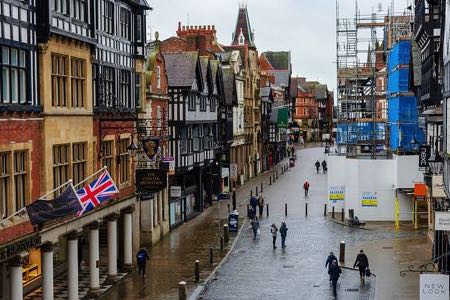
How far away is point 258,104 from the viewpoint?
300ft

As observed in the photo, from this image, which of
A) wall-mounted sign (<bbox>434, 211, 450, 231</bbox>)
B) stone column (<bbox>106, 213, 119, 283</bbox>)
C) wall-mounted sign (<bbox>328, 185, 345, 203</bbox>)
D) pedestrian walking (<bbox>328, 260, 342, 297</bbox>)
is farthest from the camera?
wall-mounted sign (<bbox>328, 185, 345, 203</bbox>)

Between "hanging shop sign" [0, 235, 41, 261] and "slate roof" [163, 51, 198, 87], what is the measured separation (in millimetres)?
27413

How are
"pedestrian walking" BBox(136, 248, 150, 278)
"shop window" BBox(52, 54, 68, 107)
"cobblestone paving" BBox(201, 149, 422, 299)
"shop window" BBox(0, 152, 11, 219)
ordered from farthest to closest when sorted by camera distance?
"pedestrian walking" BBox(136, 248, 150, 278), "cobblestone paving" BBox(201, 149, 422, 299), "shop window" BBox(52, 54, 68, 107), "shop window" BBox(0, 152, 11, 219)

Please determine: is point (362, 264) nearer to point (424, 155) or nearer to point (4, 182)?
point (424, 155)

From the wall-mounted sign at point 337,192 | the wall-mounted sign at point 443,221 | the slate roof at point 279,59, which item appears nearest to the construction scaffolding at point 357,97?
the wall-mounted sign at point 337,192

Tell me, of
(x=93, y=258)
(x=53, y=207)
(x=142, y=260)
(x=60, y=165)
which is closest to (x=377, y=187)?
(x=142, y=260)

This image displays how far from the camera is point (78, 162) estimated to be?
30.0m

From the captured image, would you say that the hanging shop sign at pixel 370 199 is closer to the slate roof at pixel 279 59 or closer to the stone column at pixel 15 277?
the stone column at pixel 15 277

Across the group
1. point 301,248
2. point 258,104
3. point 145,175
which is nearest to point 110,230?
point 145,175

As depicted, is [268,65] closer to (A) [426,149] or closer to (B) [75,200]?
(A) [426,149]

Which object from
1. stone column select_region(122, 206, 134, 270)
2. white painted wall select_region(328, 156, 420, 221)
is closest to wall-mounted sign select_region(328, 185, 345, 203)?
white painted wall select_region(328, 156, 420, 221)

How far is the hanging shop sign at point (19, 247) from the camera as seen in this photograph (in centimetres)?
2295

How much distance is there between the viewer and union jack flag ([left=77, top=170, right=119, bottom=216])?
25.6 metres

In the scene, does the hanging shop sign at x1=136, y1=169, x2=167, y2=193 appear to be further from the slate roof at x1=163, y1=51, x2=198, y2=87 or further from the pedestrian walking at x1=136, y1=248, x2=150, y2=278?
the slate roof at x1=163, y1=51, x2=198, y2=87
